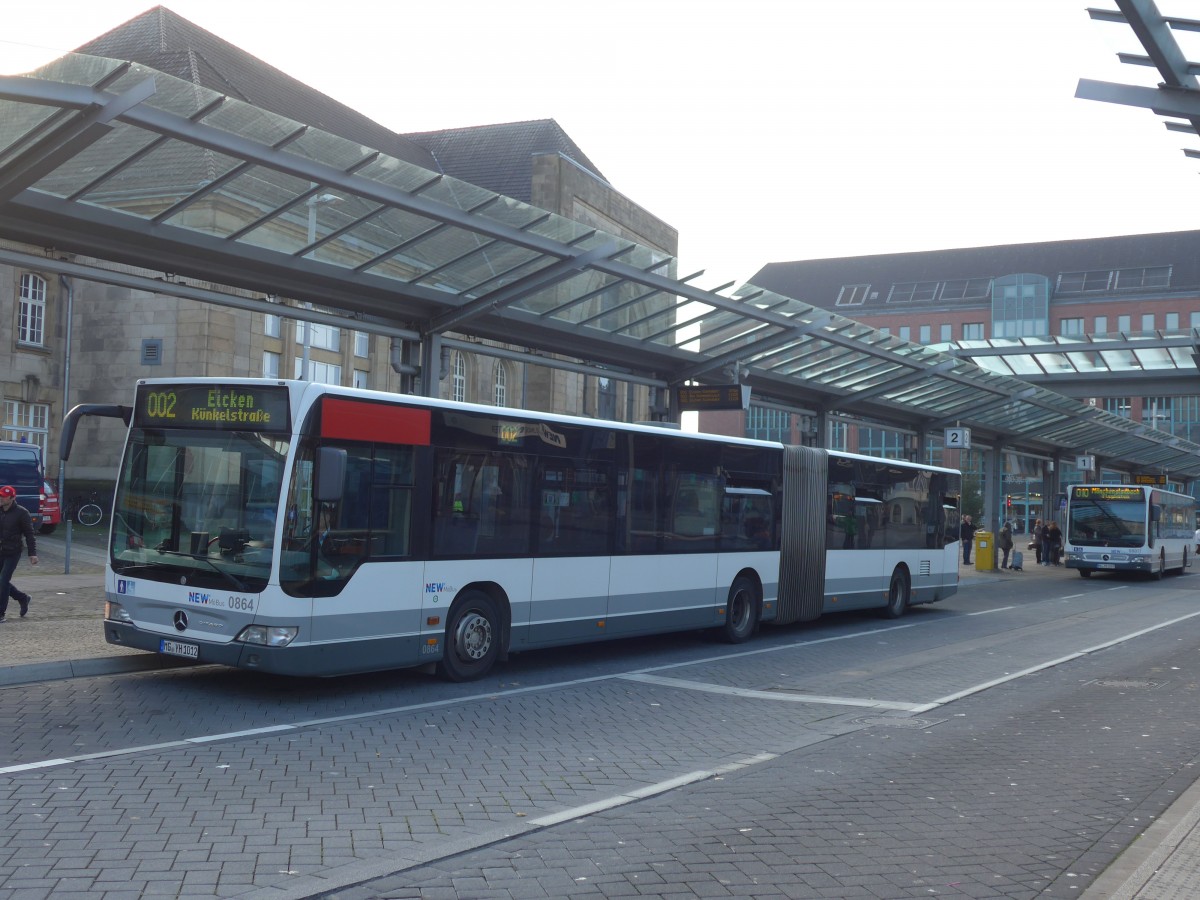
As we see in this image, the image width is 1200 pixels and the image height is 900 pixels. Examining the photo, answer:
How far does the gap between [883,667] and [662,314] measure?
24.4 ft

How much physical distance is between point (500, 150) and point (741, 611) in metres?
47.6

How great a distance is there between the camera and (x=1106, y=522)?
3594cm

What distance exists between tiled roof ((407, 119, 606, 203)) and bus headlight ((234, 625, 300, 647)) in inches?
1936

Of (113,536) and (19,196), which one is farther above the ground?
(19,196)

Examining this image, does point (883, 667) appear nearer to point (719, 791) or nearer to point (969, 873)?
point (719, 791)

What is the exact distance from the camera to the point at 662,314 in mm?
19219

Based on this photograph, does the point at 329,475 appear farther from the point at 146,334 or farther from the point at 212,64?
the point at 212,64

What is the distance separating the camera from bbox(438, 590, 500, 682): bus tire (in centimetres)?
1146

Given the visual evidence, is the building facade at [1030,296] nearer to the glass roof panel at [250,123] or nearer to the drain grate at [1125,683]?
the drain grate at [1125,683]

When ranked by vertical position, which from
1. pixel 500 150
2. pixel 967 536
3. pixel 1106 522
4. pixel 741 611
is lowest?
pixel 741 611

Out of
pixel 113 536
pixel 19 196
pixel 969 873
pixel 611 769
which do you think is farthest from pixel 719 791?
pixel 19 196

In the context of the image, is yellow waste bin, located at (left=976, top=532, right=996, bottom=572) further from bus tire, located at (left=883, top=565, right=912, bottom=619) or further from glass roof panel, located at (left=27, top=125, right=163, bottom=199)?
glass roof panel, located at (left=27, top=125, right=163, bottom=199)

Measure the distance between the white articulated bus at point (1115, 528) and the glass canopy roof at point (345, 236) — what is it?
48.9 feet

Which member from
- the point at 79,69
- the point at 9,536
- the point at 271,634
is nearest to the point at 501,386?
the point at 9,536
